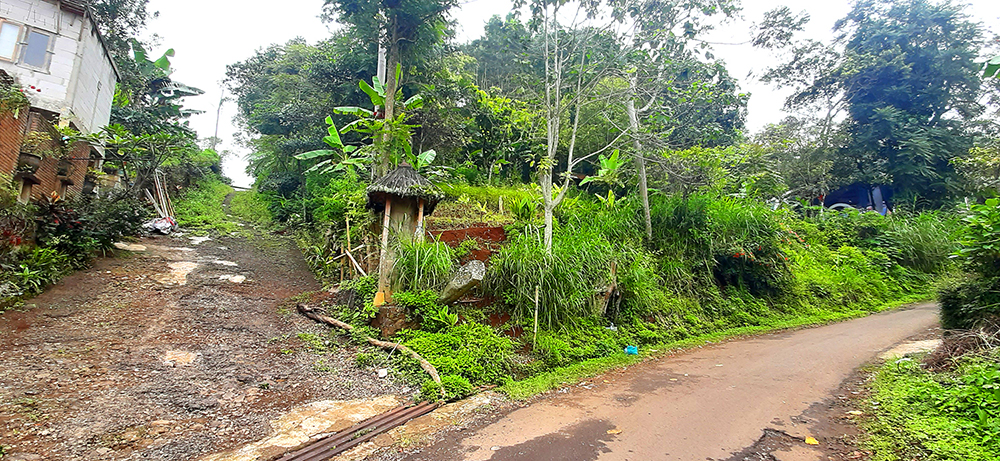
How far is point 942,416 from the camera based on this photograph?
3537 millimetres

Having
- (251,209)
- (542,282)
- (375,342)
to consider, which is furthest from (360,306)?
(251,209)

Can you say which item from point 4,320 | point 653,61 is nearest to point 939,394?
point 653,61

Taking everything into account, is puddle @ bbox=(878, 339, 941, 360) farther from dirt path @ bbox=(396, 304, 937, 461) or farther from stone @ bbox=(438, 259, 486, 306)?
stone @ bbox=(438, 259, 486, 306)

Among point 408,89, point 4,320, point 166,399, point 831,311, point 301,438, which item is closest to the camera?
point 301,438

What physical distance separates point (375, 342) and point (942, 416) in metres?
5.61

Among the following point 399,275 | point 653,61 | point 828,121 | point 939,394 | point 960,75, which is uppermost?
point 960,75

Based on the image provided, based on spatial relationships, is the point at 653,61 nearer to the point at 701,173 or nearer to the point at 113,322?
the point at 701,173

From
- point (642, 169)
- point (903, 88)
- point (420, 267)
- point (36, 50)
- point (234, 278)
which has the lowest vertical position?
point (234, 278)

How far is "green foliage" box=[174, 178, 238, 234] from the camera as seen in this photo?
42.6 feet

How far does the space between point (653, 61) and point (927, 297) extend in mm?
10398

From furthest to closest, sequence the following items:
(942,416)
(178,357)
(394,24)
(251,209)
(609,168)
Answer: (251,209) → (609,168) → (394,24) → (178,357) → (942,416)

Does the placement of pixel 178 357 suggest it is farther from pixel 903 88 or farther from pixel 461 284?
pixel 903 88

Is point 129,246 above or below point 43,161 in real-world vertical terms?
below

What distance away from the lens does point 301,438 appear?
3.30 meters
